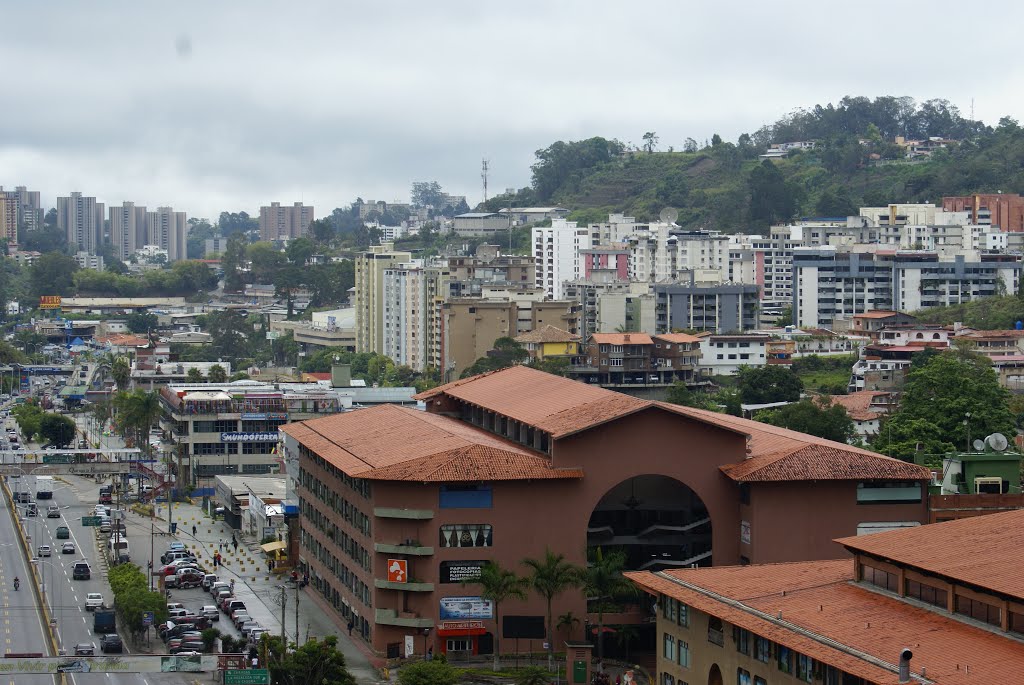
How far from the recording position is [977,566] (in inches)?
1336

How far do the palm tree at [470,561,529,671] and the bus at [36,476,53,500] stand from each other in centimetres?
4238

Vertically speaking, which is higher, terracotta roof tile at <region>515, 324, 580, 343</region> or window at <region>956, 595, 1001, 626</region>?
terracotta roof tile at <region>515, 324, 580, 343</region>

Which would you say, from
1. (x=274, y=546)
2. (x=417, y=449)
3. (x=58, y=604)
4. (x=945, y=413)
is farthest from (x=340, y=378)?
(x=417, y=449)

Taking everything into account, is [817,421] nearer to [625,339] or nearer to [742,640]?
[625,339]

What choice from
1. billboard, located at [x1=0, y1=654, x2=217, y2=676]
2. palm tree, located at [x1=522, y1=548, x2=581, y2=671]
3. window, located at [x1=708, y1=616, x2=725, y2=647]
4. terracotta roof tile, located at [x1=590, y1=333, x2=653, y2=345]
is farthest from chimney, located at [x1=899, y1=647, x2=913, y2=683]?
terracotta roof tile, located at [x1=590, y1=333, x2=653, y2=345]

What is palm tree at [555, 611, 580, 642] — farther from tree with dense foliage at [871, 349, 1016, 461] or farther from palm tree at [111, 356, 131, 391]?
palm tree at [111, 356, 131, 391]

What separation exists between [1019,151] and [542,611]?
12664 centimetres

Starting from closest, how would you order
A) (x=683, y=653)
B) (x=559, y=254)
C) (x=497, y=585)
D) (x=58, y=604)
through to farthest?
(x=683, y=653) < (x=497, y=585) < (x=58, y=604) < (x=559, y=254)

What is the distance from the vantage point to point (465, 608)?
162 feet

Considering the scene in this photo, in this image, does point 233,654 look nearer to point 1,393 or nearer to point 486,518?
point 486,518

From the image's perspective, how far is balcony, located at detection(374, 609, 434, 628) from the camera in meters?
49.6

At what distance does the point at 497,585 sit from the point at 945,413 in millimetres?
39379

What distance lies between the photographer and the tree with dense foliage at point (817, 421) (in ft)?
277

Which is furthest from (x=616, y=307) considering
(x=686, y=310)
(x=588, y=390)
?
(x=588, y=390)
